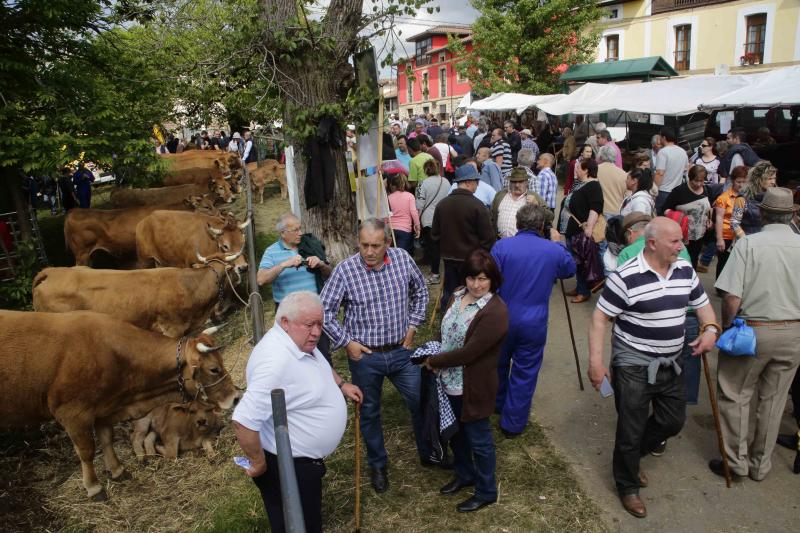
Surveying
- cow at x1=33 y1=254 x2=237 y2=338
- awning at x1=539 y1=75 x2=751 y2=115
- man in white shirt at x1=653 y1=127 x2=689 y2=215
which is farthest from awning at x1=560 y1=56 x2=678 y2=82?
cow at x1=33 y1=254 x2=237 y2=338

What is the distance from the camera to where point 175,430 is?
523cm

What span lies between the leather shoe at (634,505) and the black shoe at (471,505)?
0.92m

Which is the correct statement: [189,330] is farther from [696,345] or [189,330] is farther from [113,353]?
[696,345]

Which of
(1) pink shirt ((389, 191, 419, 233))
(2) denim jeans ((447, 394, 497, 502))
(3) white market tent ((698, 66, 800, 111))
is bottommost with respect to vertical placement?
(2) denim jeans ((447, 394, 497, 502))

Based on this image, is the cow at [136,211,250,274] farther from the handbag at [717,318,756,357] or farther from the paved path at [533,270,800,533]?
the handbag at [717,318,756,357]

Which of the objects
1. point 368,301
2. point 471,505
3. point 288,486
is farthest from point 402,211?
point 288,486

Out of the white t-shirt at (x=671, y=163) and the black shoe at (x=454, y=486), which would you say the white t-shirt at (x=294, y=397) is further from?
the white t-shirt at (x=671, y=163)

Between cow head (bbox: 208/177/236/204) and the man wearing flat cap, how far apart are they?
534 inches

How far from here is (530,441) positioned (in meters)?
4.96

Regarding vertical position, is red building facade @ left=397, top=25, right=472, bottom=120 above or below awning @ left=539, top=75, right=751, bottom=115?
above

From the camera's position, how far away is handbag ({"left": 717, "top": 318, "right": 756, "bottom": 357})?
157 inches

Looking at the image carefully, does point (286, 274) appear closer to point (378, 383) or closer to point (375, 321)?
point (375, 321)

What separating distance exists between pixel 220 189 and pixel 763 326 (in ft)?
46.3

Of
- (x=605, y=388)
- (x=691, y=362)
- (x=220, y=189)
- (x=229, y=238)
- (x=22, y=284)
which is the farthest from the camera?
(x=220, y=189)
